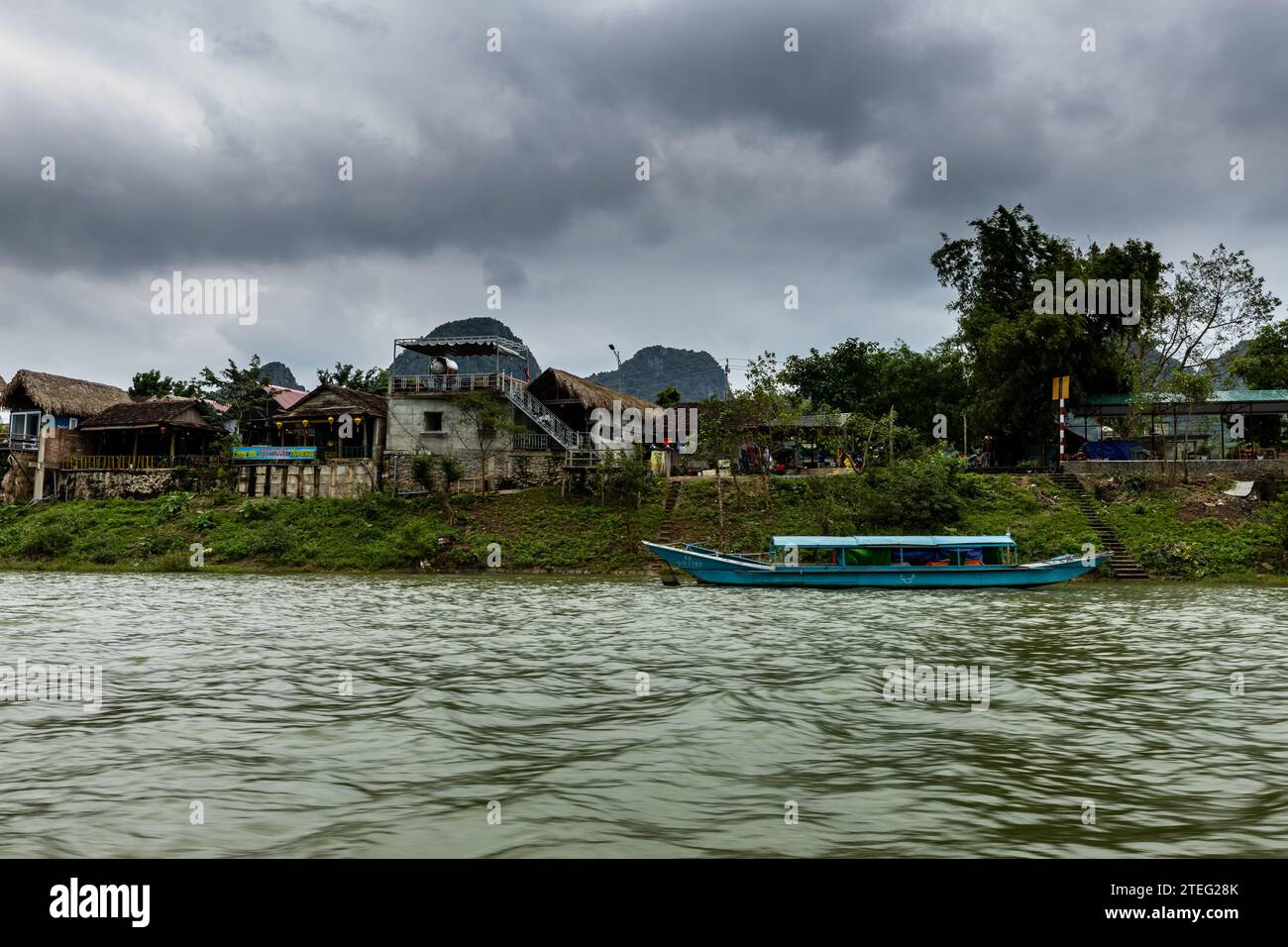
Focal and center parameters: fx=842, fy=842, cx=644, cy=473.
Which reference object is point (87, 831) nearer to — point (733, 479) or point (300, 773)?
point (300, 773)

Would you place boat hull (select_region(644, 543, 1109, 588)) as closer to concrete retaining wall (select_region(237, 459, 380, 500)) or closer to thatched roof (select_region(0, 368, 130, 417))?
concrete retaining wall (select_region(237, 459, 380, 500))

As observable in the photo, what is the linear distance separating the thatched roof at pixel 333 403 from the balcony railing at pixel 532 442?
7.37 meters

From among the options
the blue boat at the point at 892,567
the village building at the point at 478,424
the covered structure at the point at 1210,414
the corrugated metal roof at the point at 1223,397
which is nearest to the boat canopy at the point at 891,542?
the blue boat at the point at 892,567

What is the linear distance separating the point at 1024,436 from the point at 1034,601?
2484cm

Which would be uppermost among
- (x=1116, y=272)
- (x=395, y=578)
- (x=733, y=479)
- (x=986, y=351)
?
(x=1116, y=272)

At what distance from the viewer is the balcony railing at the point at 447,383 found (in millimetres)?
41469

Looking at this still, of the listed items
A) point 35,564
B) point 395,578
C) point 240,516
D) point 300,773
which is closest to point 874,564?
point 395,578

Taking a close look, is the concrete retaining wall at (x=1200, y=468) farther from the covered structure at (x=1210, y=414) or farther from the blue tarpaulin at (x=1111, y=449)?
the blue tarpaulin at (x=1111, y=449)

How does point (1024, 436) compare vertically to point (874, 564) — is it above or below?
above

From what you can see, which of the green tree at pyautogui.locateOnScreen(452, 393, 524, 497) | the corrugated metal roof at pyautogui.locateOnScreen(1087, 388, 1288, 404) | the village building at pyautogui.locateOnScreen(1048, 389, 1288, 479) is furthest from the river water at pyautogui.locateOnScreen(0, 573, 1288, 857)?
the corrugated metal roof at pyautogui.locateOnScreen(1087, 388, 1288, 404)

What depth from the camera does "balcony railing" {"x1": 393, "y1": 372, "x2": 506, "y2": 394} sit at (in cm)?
4147

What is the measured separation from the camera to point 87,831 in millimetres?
5273

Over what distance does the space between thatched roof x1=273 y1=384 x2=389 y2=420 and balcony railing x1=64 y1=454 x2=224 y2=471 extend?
485 centimetres
